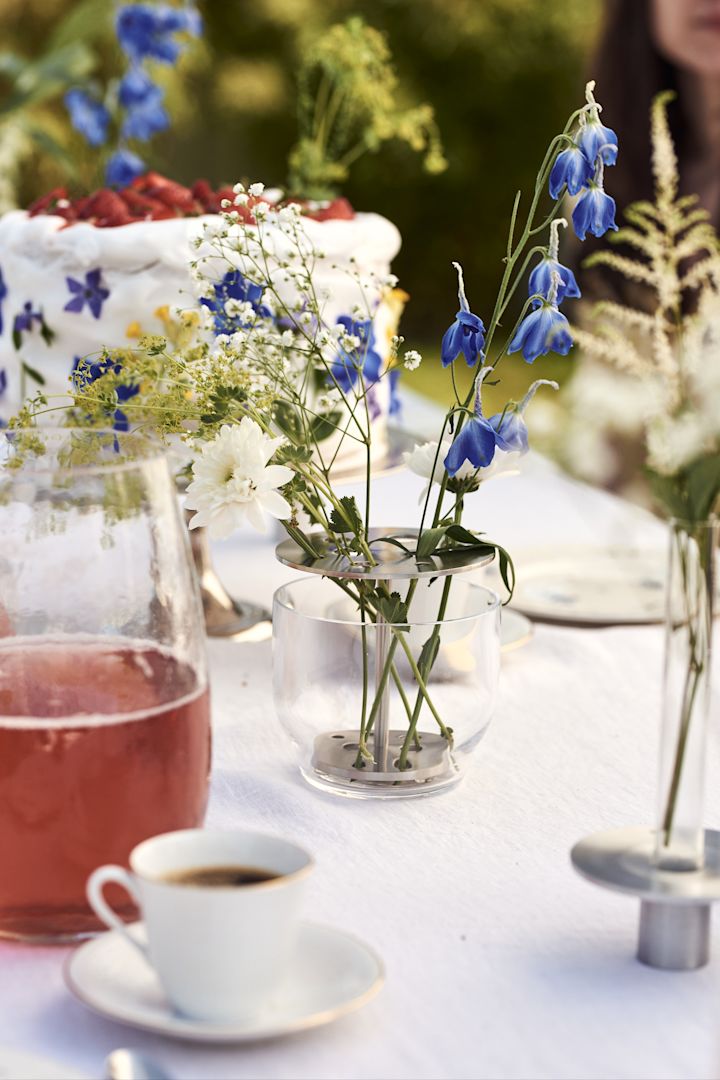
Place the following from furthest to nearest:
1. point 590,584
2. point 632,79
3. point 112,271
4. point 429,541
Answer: point 632,79, point 590,584, point 112,271, point 429,541

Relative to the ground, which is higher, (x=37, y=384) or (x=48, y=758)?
(x=37, y=384)

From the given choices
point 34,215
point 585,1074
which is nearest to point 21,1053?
point 585,1074

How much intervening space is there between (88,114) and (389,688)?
4.81 feet

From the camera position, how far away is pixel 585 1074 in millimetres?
524

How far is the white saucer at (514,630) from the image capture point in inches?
39.6

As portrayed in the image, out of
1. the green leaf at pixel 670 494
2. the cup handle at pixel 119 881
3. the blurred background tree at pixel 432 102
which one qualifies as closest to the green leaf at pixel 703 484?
the green leaf at pixel 670 494

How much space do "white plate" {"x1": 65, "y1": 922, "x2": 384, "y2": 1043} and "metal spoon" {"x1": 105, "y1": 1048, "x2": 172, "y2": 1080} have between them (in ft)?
0.04

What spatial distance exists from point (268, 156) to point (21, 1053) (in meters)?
7.23

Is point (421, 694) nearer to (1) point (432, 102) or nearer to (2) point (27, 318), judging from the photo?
(2) point (27, 318)

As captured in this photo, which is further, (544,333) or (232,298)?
(232,298)

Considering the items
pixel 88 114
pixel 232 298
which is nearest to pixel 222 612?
pixel 232 298

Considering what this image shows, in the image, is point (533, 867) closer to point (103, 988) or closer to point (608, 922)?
point (608, 922)

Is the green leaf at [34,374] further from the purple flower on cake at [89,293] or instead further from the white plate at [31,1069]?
the white plate at [31,1069]

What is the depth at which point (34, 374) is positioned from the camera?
1.07 m
